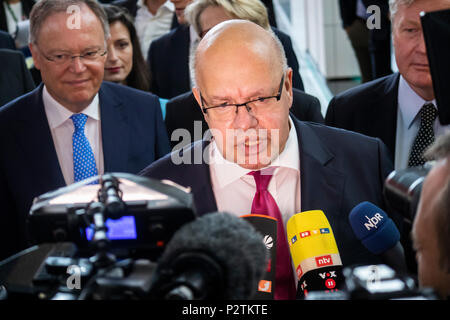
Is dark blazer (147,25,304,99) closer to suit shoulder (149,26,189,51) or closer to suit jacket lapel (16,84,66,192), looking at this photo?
suit shoulder (149,26,189,51)

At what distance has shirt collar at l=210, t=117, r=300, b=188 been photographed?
2.01 m

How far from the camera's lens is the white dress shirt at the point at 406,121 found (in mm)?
2523

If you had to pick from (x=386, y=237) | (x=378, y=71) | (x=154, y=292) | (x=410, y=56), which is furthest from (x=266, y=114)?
(x=378, y=71)

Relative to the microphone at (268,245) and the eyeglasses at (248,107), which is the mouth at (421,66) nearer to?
the eyeglasses at (248,107)

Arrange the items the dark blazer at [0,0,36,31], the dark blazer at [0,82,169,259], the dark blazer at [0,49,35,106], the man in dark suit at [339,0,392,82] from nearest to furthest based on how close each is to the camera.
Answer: the dark blazer at [0,82,169,259], the dark blazer at [0,49,35,106], the dark blazer at [0,0,36,31], the man in dark suit at [339,0,392,82]

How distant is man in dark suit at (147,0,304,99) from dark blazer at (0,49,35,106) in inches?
30.7

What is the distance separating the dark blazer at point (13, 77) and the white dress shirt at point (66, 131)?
76cm

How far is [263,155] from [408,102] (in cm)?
93

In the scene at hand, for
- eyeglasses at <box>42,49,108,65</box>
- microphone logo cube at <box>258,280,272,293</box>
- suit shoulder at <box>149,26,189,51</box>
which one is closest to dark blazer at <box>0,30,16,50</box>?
suit shoulder at <box>149,26,189,51</box>

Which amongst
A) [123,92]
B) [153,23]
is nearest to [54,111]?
[123,92]

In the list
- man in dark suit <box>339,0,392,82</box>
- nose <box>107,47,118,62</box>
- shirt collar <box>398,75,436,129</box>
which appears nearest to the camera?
shirt collar <box>398,75,436,129</box>

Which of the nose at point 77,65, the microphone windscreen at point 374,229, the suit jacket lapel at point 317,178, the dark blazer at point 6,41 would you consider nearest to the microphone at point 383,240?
the microphone windscreen at point 374,229

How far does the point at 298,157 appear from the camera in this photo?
6.70ft

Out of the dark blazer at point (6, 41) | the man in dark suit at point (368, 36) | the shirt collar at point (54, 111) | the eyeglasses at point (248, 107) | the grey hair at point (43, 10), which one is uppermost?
the grey hair at point (43, 10)
